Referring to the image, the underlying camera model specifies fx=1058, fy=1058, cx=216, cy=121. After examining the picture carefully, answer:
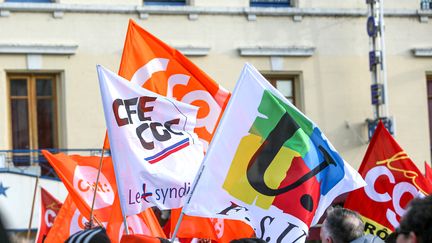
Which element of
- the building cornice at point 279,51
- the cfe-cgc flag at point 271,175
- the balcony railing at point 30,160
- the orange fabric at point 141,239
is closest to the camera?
the orange fabric at point 141,239

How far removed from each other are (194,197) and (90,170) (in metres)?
4.51

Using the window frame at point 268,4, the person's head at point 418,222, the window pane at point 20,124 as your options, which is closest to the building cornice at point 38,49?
the window pane at point 20,124

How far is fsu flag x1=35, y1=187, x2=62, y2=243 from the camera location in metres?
12.9

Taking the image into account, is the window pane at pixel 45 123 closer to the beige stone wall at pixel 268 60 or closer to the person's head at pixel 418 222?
the beige stone wall at pixel 268 60

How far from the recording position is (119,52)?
1805cm

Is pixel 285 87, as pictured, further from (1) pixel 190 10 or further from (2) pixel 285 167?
(2) pixel 285 167

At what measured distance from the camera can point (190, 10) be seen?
18.4m

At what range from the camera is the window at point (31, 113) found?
17.6 metres

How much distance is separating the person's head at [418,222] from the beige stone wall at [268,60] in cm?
1385

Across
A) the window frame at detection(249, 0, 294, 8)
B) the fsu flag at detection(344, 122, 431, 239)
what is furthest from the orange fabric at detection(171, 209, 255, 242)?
the window frame at detection(249, 0, 294, 8)

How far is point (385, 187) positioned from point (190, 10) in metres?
9.12

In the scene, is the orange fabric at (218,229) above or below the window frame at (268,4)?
below

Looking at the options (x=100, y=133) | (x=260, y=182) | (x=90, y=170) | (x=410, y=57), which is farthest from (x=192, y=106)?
(x=410, y=57)

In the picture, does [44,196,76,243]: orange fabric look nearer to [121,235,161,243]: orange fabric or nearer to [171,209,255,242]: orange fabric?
[171,209,255,242]: orange fabric
